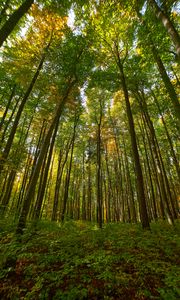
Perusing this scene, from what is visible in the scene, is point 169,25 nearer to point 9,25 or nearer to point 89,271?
point 9,25

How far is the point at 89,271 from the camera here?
464cm

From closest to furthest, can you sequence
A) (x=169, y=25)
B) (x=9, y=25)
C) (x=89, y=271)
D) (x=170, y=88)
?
(x=9, y=25), (x=89, y=271), (x=169, y=25), (x=170, y=88)

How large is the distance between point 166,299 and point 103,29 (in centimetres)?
1300

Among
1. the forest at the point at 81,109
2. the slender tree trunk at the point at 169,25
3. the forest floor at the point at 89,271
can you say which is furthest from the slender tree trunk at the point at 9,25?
the forest floor at the point at 89,271

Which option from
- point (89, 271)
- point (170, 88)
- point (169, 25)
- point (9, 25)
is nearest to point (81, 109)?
point (170, 88)

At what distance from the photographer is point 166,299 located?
345 cm

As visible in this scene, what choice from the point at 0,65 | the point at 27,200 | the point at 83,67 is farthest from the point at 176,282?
the point at 0,65

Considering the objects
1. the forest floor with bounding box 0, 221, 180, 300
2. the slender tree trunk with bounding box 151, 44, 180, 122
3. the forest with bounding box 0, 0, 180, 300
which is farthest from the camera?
the slender tree trunk with bounding box 151, 44, 180, 122

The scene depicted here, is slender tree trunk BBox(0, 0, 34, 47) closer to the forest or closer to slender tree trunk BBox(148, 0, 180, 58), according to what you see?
the forest

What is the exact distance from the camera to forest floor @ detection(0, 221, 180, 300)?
3.86m

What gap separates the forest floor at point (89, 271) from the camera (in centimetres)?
386

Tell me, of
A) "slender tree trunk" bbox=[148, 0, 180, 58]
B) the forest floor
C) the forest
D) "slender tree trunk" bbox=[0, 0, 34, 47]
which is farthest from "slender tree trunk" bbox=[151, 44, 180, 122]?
"slender tree trunk" bbox=[0, 0, 34, 47]

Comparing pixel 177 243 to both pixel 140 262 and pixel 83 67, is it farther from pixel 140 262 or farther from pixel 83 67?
pixel 83 67

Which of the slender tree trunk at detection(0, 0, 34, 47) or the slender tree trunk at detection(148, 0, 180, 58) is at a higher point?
the slender tree trunk at detection(148, 0, 180, 58)
